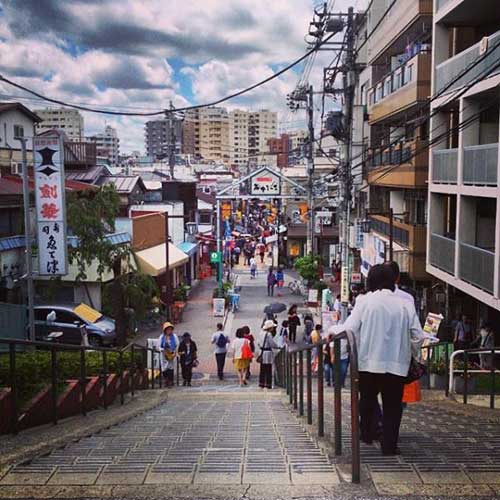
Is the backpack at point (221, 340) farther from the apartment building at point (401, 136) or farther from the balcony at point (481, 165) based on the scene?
the balcony at point (481, 165)

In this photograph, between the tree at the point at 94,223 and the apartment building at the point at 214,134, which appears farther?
the apartment building at the point at 214,134

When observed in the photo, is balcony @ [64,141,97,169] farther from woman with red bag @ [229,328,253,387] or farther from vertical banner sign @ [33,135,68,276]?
woman with red bag @ [229,328,253,387]

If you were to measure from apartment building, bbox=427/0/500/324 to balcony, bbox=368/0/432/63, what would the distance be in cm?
201

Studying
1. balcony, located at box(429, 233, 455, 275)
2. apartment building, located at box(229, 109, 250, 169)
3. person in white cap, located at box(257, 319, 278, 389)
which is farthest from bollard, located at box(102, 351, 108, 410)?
apartment building, located at box(229, 109, 250, 169)

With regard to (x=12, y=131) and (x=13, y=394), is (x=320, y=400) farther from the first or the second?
(x=12, y=131)

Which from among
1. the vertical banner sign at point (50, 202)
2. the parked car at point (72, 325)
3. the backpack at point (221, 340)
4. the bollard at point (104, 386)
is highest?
the vertical banner sign at point (50, 202)

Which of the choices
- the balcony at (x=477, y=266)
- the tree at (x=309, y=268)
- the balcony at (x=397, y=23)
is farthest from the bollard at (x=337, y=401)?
the tree at (x=309, y=268)

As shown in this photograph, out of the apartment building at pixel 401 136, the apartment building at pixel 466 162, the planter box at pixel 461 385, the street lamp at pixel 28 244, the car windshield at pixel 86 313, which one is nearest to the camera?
the planter box at pixel 461 385

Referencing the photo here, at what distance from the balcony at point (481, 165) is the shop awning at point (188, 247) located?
72.7 ft

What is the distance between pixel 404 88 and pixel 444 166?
4.60 meters

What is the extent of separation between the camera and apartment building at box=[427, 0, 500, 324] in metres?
13.9

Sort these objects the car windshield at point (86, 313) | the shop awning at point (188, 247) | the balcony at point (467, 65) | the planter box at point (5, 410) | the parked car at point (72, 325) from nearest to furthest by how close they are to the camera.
Answer: the planter box at point (5, 410), the balcony at point (467, 65), the car windshield at point (86, 313), the parked car at point (72, 325), the shop awning at point (188, 247)

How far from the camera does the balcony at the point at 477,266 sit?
13757mm

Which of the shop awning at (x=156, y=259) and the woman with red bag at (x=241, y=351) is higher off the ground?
the shop awning at (x=156, y=259)
